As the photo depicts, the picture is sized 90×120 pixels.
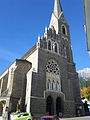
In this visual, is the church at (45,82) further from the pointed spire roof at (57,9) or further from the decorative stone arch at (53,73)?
the pointed spire roof at (57,9)

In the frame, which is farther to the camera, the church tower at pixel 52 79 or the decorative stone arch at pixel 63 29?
the decorative stone arch at pixel 63 29

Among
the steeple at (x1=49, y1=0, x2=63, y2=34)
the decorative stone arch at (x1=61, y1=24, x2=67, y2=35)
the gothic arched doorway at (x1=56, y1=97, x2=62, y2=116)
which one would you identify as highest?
the steeple at (x1=49, y1=0, x2=63, y2=34)

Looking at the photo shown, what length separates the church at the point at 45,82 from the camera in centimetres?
2414

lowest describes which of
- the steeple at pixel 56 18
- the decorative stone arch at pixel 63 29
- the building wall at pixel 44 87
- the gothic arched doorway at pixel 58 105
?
the gothic arched doorway at pixel 58 105

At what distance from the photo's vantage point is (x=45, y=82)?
87.0ft

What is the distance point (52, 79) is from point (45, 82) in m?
2.29

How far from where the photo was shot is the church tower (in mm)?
24172

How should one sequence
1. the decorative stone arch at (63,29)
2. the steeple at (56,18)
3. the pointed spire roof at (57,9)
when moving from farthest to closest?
1. the pointed spire roof at (57,9)
2. the decorative stone arch at (63,29)
3. the steeple at (56,18)

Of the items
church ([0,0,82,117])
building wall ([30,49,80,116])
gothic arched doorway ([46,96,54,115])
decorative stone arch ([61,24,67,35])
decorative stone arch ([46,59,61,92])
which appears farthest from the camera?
decorative stone arch ([61,24,67,35])

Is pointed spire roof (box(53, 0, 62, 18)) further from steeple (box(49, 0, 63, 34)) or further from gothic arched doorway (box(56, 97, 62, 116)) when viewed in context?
gothic arched doorway (box(56, 97, 62, 116))

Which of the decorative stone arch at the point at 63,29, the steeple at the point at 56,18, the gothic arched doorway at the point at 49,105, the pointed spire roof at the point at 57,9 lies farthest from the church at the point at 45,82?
the pointed spire roof at the point at 57,9

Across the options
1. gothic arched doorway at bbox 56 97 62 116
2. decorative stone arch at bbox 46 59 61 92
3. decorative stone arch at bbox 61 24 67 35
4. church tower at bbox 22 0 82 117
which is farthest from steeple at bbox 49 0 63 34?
gothic arched doorway at bbox 56 97 62 116

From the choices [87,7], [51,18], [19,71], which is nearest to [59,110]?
[19,71]

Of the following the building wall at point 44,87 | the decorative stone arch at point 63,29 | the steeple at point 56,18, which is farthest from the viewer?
the decorative stone arch at point 63,29
